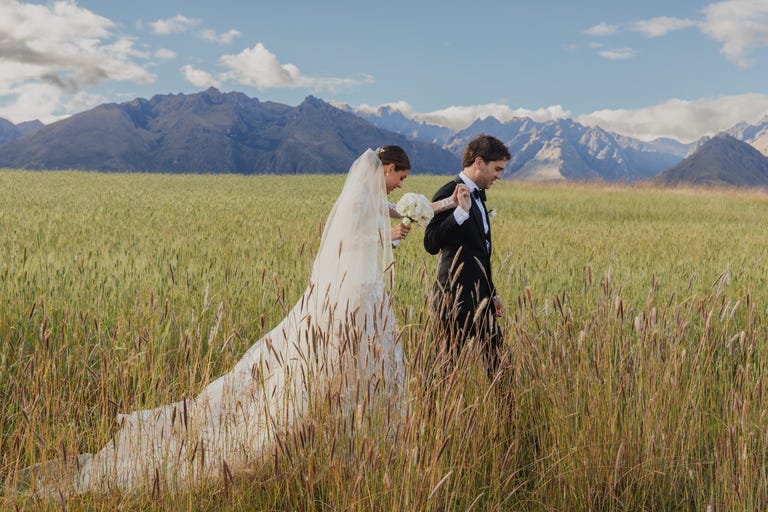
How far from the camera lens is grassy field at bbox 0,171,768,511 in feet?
8.07

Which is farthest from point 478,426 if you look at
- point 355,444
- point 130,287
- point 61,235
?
point 61,235

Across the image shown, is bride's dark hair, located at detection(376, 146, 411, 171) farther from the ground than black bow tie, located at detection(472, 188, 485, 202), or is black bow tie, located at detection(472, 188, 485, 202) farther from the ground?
bride's dark hair, located at detection(376, 146, 411, 171)

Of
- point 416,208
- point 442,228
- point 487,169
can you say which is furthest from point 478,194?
point 416,208

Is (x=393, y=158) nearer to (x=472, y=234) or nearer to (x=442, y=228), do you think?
(x=442, y=228)

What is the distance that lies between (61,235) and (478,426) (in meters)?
7.80

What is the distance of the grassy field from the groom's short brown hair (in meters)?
0.70

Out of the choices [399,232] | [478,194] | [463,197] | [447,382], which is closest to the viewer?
[447,382]

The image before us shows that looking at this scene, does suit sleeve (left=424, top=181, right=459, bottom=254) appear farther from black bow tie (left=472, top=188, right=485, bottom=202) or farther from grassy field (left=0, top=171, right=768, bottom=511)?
grassy field (left=0, top=171, right=768, bottom=511)

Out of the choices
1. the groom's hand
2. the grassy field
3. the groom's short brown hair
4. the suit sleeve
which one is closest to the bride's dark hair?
the suit sleeve

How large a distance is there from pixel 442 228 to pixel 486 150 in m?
0.55

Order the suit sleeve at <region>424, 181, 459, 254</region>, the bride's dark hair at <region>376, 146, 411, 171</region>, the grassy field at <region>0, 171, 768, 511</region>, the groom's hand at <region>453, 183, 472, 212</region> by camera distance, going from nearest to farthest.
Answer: the grassy field at <region>0, 171, 768, 511</region>, the groom's hand at <region>453, 183, 472, 212</region>, the suit sleeve at <region>424, 181, 459, 254</region>, the bride's dark hair at <region>376, 146, 411, 171</region>

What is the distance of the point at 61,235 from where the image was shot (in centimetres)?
880

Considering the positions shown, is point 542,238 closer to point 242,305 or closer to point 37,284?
point 242,305

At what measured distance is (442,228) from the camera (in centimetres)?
381
